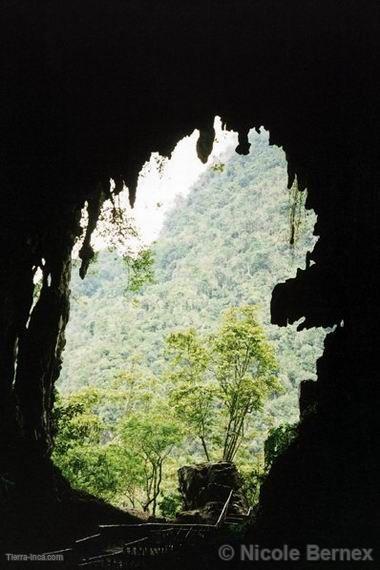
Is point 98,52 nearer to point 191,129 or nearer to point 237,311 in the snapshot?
point 191,129

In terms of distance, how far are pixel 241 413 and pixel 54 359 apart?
11595 millimetres

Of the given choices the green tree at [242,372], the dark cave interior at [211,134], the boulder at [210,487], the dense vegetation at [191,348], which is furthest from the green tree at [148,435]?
the dark cave interior at [211,134]

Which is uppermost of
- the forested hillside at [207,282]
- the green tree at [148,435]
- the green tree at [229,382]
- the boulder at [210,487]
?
the forested hillside at [207,282]

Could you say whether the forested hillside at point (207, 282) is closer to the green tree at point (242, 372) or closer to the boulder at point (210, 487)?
the green tree at point (242, 372)

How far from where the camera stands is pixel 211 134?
32.3ft

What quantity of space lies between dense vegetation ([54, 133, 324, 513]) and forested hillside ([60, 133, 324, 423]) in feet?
0.76

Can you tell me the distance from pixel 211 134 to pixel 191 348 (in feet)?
42.0

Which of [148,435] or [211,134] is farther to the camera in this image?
[148,435]

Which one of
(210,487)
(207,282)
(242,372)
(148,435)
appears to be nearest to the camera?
(210,487)

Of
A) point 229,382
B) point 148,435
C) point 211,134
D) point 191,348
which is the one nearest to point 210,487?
point 148,435

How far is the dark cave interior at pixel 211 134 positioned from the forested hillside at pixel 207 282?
22182 mm

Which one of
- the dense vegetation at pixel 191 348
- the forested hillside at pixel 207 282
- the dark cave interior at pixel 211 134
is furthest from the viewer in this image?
the forested hillside at pixel 207 282

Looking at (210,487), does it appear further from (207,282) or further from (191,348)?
(207,282)

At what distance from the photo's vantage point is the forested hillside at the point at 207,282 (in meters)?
53.3
